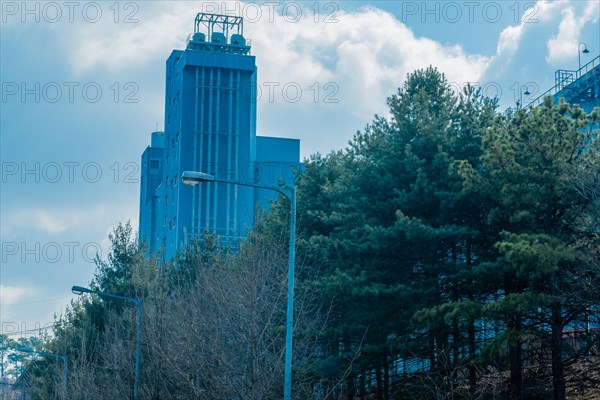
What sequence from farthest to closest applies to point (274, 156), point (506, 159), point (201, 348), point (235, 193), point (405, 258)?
point (274, 156), point (235, 193), point (405, 258), point (506, 159), point (201, 348)

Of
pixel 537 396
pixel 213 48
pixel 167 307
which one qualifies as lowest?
pixel 537 396

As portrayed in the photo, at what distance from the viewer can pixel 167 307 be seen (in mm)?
33562

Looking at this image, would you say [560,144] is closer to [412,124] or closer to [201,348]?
[412,124]

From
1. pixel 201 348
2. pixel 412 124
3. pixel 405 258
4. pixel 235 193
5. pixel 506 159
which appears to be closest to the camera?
pixel 201 348

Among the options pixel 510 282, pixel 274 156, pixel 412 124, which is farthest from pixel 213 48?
pixel 510 282

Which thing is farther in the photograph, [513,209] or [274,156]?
[274,156]

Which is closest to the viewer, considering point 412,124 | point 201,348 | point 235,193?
point 201,348

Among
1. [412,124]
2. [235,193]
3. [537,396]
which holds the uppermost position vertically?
[235,193]

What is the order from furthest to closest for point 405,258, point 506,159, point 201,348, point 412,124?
point 412,124, point 405,258, point 506,159, point 201,348

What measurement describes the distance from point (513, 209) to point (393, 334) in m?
6.75

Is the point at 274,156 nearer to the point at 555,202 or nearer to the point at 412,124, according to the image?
the point at 412,124

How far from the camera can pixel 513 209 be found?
91.6 ft

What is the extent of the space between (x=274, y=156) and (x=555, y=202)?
65460 mm

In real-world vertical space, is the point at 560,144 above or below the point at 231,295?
above
